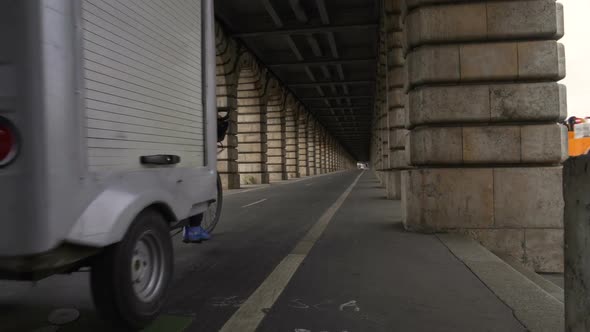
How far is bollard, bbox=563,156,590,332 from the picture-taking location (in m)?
1.94

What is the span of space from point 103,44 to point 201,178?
162 centimetres

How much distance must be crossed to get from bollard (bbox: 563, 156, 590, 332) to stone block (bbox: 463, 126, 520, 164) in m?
3.90

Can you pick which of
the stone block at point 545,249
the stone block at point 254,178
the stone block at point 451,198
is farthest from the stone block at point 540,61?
the stone block at point 254,178

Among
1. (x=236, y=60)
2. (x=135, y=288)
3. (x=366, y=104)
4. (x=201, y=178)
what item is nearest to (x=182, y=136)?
(x=201, y=178)

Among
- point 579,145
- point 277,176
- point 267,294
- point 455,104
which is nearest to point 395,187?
point 455,104

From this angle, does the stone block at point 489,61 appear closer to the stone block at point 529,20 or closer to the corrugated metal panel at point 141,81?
the stone block at point 529,20

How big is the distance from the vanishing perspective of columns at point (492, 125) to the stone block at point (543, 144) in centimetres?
1

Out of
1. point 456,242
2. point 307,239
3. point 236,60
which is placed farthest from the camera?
point 236,60

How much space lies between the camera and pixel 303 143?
42.6m

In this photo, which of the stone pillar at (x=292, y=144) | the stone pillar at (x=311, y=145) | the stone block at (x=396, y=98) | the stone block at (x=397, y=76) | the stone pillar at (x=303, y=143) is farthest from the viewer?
the stone pillar at (x=311, y=145)

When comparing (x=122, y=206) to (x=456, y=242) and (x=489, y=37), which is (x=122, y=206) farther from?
(x=489, y=37)

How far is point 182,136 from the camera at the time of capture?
3473 millimetres

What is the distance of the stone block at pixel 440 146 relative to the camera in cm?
588

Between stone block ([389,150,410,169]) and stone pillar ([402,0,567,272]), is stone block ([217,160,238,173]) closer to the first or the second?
stone block ([389,150,410,169])
